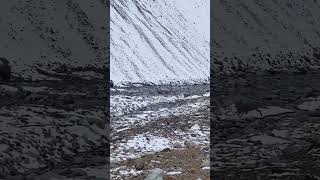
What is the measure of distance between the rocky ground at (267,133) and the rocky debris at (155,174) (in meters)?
1.19

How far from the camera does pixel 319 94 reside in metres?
25.8

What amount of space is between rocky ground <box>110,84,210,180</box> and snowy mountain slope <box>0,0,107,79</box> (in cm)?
389

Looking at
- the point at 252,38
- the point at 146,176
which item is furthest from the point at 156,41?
the point at 146,176

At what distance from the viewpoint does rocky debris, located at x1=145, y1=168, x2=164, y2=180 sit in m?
12.0

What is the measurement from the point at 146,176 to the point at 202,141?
15.0 feet

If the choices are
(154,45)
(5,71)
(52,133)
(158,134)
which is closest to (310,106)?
(158,134)

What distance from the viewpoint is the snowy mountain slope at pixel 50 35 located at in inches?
1141

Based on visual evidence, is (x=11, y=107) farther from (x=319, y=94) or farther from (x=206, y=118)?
(x=319, y=94)

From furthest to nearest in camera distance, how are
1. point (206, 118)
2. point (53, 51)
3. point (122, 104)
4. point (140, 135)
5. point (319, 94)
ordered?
1. point (53, 51)
2. point (319, 94)
3. point (122, 104)
4. point (206, 118)
5. point (140, 135)

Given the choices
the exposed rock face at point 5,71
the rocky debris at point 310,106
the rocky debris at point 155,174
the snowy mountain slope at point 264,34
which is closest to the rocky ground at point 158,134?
the rocky debris at point 155,174

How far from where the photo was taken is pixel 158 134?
58.3 feet

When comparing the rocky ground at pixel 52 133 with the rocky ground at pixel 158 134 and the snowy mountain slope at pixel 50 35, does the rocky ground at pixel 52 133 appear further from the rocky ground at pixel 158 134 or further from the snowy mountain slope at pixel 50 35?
the snowy mountain slope at pixel 50 35

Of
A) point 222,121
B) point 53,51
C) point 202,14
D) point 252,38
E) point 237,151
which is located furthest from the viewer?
point 202,14

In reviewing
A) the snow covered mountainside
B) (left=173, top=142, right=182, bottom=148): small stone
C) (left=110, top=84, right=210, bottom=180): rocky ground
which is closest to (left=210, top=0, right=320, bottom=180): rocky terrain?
(left=110, top=84, right=210, bottom=180): rocky ground
